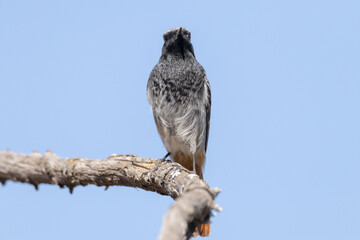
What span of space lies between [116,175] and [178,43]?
2.37m

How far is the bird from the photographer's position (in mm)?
6434

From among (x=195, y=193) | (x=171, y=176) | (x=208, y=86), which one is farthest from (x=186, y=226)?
(x=208, y=86)

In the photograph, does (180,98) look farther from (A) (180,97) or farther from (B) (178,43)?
(B) (178,43)

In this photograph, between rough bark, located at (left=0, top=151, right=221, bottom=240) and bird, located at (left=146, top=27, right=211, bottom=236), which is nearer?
rough bark, located at (left=0, top=151, right=221, bottom=240)

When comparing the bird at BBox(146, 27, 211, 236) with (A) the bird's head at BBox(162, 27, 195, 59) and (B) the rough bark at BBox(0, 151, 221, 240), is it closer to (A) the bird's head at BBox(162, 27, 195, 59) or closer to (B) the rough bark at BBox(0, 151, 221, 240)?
(A) the bird's head at BBox(162, 27, 195, 59)

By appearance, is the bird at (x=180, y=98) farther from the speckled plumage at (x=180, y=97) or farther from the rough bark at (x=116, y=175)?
the rough bark at (x=116, y=175)

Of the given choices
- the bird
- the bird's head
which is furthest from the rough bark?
the bird's head

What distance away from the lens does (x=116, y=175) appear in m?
5.03

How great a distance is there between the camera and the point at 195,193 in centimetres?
347

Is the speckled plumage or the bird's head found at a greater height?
the bird's head

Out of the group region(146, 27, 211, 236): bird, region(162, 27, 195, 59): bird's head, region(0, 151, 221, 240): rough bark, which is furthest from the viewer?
region(162, 27, 195, 59): bird's head

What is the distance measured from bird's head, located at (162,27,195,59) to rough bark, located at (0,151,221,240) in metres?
1.90

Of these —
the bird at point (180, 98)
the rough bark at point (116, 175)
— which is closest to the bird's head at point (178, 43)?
the bird at point (180, 98)

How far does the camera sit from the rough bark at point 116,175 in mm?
3514
